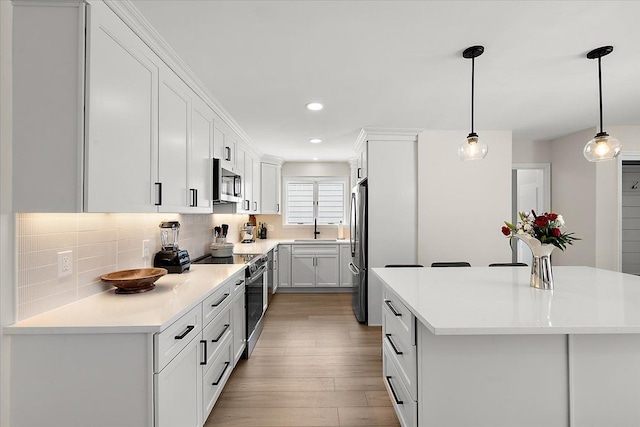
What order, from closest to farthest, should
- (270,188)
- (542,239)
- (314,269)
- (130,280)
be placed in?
(130,280)
(542,239)
(314,269)
(270,188)

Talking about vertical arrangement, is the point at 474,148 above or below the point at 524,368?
above

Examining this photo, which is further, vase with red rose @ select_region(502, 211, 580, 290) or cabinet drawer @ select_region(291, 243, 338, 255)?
cabinet drawer @ select_region(291, 243, 338, 255)

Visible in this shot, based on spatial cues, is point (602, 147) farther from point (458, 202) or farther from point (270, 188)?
point (270, 188)

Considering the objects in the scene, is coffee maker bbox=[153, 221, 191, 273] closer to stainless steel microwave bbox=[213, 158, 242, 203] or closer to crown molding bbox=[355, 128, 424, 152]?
stainless steel microwave bbox=[213, 158, 242, 203]

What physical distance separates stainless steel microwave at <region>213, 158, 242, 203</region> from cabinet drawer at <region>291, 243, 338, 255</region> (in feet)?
6.67

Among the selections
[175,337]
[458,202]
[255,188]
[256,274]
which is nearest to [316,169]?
[255,188]

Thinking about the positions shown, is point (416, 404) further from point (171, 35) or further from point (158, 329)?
point (171, 35)

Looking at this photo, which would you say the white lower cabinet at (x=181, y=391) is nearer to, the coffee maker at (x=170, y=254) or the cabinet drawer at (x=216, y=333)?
the cabinet drawer at (x=216, y=333)

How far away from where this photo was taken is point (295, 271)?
546cm

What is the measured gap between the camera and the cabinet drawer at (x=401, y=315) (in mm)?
1590

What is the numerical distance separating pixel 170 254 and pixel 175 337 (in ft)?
3.52

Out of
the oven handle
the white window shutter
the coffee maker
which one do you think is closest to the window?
the white window shutter

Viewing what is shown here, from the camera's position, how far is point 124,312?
1486 millimetres

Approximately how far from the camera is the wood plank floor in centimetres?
210
